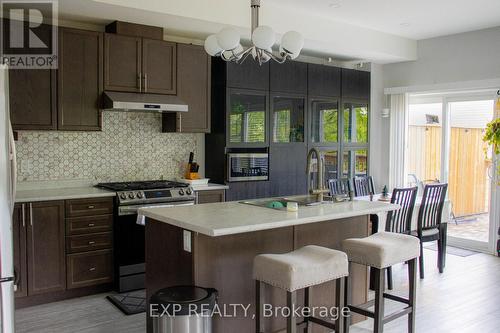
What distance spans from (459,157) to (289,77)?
8.59ft

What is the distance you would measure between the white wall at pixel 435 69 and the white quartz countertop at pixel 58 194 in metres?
4.20

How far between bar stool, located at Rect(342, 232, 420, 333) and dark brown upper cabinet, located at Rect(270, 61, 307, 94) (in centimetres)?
273

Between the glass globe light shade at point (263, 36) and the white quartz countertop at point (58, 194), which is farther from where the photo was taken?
the white quartz countertop at point (58, 194)

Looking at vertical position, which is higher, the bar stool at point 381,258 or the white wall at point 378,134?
the white wall at point 378,134

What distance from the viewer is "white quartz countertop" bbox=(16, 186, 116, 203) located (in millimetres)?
3947

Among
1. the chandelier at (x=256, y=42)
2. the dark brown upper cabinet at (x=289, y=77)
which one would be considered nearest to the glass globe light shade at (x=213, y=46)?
the chandelier at (x=256, y=42)

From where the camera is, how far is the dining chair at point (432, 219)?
4.79 meters

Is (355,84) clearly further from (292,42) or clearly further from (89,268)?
(89,268)

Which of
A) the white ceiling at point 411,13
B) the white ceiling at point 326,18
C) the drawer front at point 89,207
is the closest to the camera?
the drawer front at point 89,207

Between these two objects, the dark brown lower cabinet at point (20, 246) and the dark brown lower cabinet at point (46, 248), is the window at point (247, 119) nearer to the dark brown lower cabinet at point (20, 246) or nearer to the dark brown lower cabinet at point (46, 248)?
the dark brown lower cabinet at point (46, 248)

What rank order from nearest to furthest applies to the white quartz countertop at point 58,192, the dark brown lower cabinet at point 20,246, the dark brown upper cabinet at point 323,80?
the dark brown lower cabinet at point 20,246 → the white quartz countertop at point 58,192 → the dark brown upper cabinet at point 323,80

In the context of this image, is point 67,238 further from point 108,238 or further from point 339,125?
point 339,125

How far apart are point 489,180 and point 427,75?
1611 mm

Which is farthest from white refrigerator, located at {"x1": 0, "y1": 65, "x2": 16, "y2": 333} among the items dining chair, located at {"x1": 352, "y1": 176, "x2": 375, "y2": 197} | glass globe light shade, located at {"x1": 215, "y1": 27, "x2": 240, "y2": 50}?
dining chair, located at {"x1": 352, "y1": 176, "x2": 375, "y2": 197}
